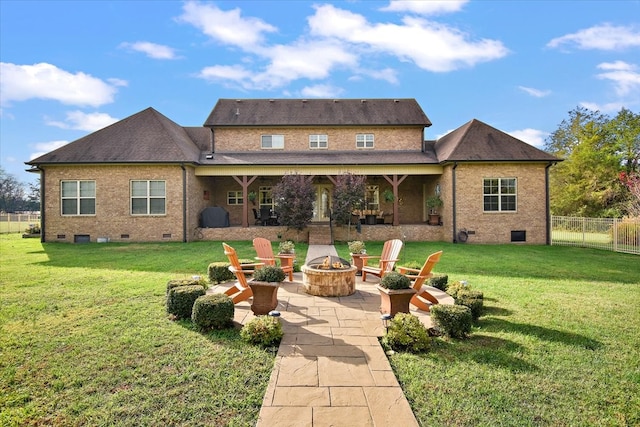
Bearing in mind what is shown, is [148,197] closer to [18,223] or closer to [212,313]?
[212,313]

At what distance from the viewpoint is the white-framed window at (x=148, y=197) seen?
16.5 meters

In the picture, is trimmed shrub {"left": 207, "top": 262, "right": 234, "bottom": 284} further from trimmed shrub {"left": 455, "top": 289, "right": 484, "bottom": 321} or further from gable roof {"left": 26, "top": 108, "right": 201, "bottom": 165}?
gable roof {"left": 26, "top": 108, "right": 201, "bottom": 165}

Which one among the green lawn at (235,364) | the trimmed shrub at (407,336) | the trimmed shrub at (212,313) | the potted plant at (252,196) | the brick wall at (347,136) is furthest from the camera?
the brick wall at (347,136)

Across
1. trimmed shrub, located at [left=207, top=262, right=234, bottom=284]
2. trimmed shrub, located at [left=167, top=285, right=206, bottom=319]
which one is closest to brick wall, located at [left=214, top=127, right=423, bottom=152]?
trimmed shrub, located at [left=207, top=262, right=234, bottom=284]

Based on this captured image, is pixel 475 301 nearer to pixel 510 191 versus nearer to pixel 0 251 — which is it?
pixel 510 191

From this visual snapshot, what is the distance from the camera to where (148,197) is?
16531mm

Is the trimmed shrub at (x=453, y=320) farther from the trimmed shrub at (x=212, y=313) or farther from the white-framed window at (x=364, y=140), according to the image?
the white-framed window at (x=364, y=140)

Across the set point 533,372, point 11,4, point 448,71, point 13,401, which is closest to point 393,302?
point 533,372

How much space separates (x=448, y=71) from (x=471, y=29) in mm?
7060

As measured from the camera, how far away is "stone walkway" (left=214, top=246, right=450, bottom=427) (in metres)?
2.81

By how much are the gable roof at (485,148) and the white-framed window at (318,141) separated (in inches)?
259

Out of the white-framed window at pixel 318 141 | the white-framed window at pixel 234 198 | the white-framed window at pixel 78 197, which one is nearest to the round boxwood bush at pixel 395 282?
the white-framed window at pixel 318 141

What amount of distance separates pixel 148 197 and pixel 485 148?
56.1 ft

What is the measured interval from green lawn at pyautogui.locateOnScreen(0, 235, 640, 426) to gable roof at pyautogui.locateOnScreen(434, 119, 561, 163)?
32.9 feet
